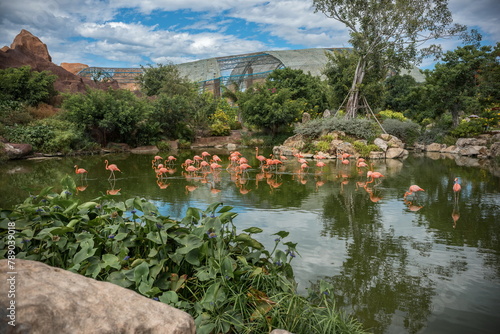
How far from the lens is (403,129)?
67.6ft

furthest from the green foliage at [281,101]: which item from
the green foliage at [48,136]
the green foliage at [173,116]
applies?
the green foliage at [48,136]

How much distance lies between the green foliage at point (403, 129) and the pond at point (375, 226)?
925 cm

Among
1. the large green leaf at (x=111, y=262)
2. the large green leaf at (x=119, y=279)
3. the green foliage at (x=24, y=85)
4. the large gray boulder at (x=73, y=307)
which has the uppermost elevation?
the green foliage at (x=24, y=85)

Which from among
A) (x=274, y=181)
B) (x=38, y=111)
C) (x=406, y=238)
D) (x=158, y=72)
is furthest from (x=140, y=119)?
(x=406, y=238)

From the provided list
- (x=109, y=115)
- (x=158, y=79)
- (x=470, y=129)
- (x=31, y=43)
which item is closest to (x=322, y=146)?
(x=470, y=129)

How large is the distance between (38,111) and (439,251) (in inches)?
842

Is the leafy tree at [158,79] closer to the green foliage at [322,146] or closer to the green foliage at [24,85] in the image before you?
the green foliage at [24,85]

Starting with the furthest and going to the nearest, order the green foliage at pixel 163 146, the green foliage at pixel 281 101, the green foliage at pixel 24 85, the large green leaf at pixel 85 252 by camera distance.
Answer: the green foliage at pixel 281 101, the green foliage at pixel 163 146, the green foliage at pixel 24 85, the large green leaf at pixel 85 252

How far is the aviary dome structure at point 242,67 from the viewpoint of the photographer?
38.6 m

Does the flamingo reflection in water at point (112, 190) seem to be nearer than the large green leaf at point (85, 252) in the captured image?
No

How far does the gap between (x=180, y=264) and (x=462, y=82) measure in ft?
Answer: 73.1

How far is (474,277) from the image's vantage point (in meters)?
3.66

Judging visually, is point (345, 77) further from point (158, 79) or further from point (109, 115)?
point (158, 79)

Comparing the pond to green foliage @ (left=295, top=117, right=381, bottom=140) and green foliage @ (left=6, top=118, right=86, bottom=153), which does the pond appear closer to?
green foliage @ (left=6, top=118, right=86, bottom=153)
